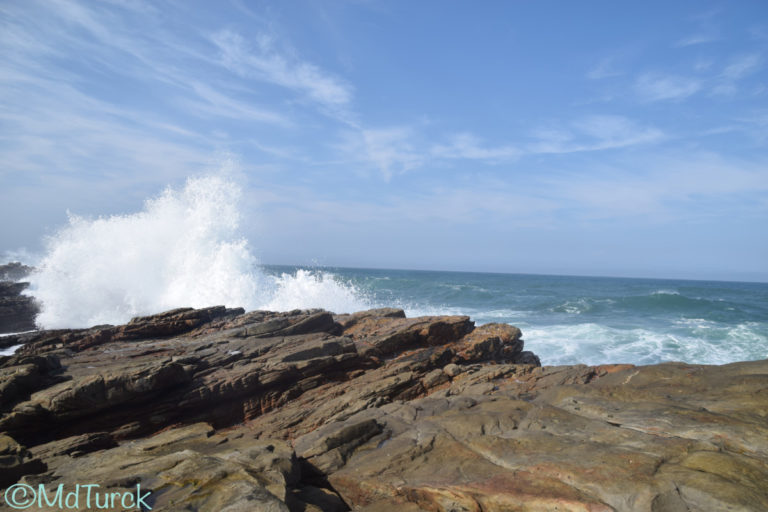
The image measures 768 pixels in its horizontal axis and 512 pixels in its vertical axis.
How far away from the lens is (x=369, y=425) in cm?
621

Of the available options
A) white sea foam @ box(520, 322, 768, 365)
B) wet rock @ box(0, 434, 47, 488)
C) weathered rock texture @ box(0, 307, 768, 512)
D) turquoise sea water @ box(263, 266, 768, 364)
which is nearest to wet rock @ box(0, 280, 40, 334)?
weathered rock texture @ box(0, 307, 768, 512)

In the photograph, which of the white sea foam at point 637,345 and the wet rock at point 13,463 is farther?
the white sea foam at point 637,345

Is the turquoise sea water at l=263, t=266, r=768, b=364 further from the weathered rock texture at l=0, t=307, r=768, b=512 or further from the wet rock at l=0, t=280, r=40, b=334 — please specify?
the wet rock at l=0, t=280, r=40, b=334

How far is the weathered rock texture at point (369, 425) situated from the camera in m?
4.11

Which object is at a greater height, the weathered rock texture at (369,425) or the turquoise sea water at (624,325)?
the weathered rock texture at (369,425)

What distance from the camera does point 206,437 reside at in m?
6.27

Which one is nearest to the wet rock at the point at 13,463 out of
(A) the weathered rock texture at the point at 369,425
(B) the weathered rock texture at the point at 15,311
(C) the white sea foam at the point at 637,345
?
(A) the weathered rock texture at the point at 369,425

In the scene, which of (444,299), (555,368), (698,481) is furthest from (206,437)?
(444,299)

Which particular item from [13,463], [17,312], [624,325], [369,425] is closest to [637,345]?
[624,325]

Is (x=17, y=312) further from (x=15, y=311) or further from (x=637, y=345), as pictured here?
(x=637, y=345)

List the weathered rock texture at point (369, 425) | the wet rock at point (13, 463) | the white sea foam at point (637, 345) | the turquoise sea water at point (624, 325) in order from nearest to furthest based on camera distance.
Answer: the weathered rock texture at point (369, 425), the wet rock at point (13, 463), the white sea foam at point (637, 345), the turquoise sea water at point (624, 325)

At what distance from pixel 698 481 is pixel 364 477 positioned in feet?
11.6

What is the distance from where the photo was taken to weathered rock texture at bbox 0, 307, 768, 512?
4.11 metres

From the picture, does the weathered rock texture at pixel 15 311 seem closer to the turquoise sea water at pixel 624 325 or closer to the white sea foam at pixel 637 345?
the turquoise sea water at pixel 624 325
